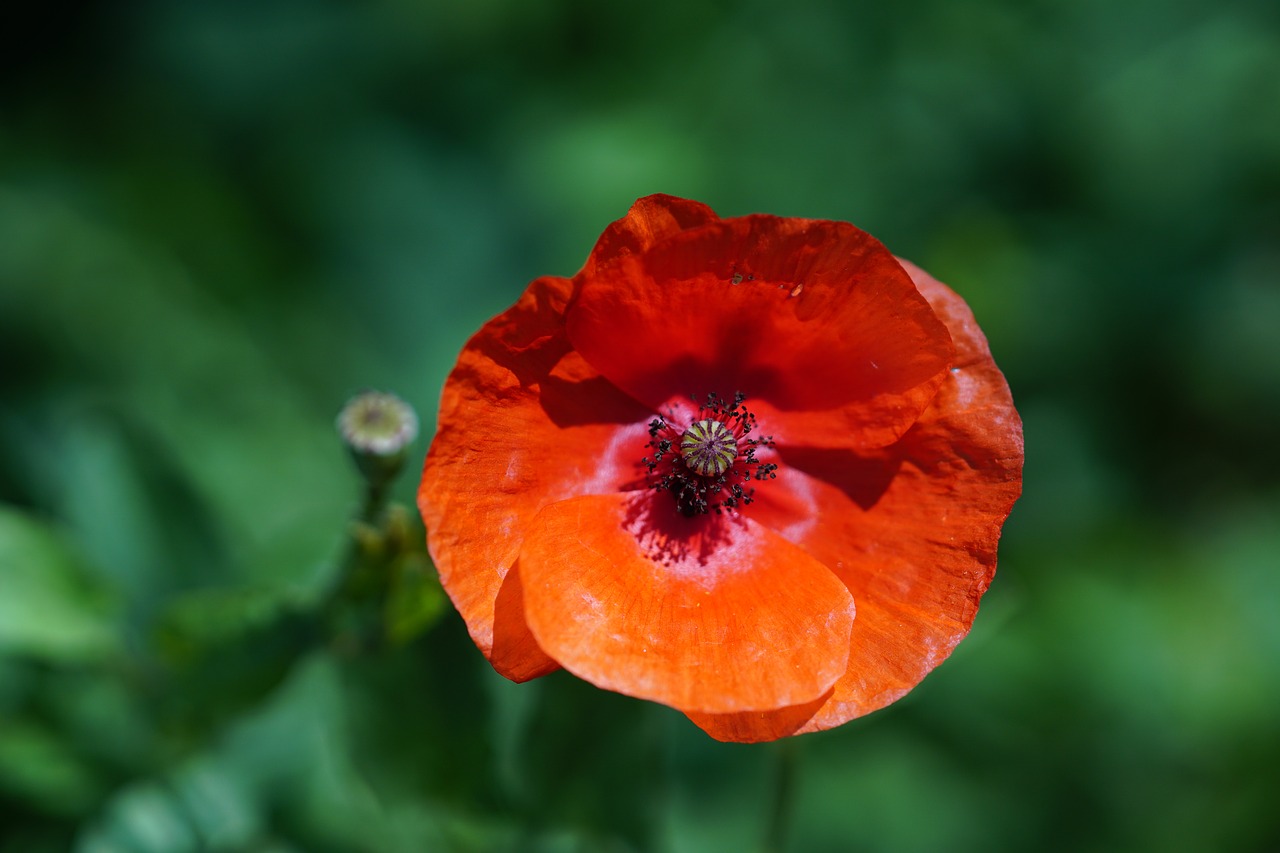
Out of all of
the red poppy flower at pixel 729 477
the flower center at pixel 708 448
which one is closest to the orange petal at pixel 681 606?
the red poppy flower at pixel 729 477

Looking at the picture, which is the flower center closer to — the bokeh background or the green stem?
the green stem

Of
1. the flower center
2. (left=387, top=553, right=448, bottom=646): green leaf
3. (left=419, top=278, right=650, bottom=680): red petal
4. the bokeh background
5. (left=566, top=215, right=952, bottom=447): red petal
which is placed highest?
the bokeh background

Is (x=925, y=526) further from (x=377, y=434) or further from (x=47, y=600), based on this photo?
(x=47, y=600)

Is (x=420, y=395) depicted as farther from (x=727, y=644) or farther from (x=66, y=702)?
(x=727, y=644)

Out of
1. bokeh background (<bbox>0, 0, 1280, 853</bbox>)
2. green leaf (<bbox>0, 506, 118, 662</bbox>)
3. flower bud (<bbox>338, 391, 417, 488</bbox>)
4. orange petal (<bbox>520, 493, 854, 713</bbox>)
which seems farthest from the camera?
bokeh background (<bbox>0, 0, 1280, 853</bbox>)

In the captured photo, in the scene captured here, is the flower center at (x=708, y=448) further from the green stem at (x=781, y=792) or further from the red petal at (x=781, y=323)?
the green stem at (x=781, y=792)

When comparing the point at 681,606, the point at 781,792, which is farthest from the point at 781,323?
the point at 781,792

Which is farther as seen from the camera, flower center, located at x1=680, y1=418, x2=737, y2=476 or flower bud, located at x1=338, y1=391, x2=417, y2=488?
flower center, located at x1=680, y1=418, x2=737, y2=476

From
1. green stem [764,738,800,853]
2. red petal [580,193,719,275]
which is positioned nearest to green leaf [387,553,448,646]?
red petal [580,193,719,275]
